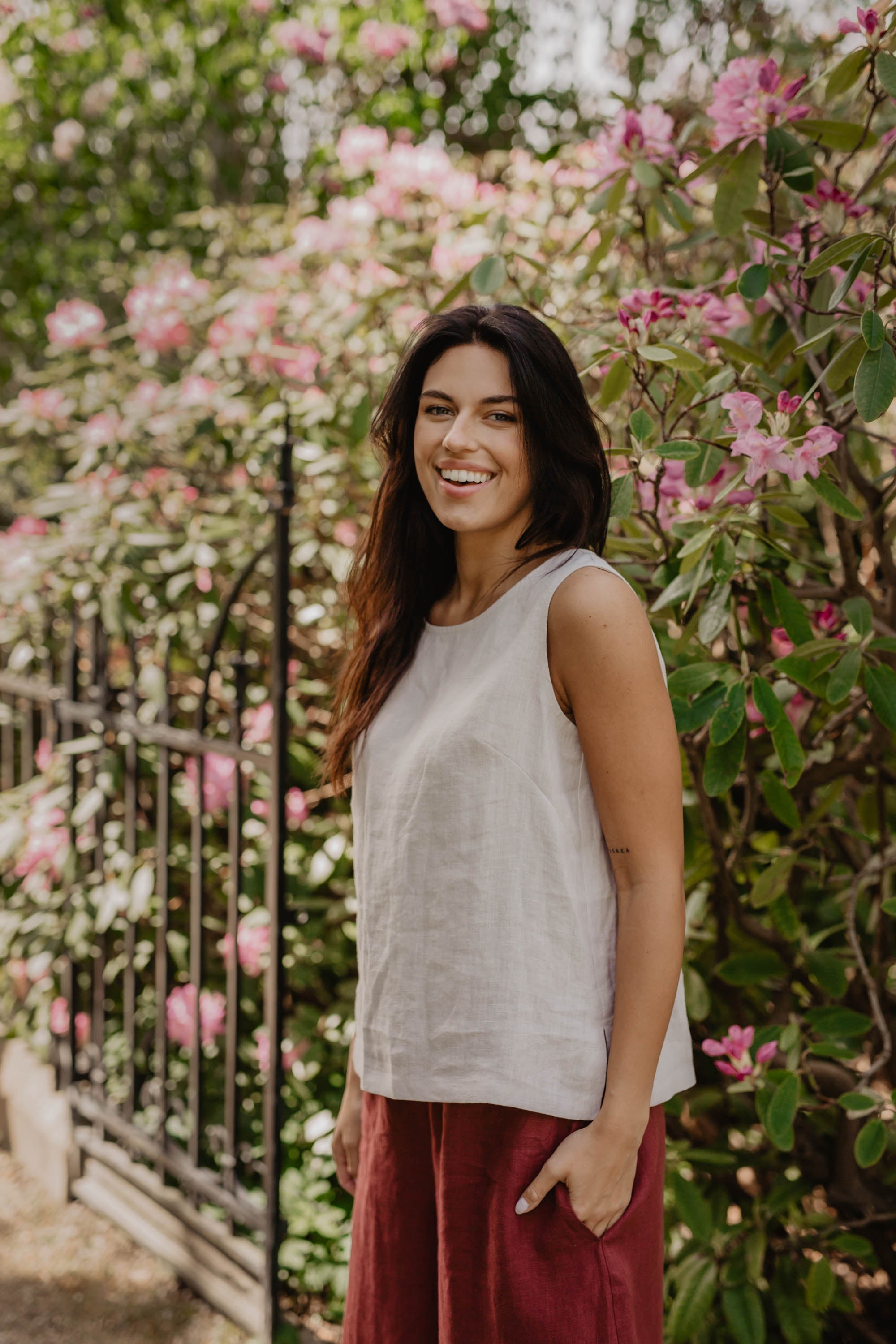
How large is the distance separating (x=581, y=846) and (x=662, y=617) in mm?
488

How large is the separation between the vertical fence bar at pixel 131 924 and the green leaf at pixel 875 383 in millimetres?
1815

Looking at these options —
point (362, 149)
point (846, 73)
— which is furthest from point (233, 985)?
point (362, 149)

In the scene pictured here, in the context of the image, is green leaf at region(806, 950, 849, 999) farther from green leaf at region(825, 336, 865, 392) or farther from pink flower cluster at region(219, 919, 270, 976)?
pink flower cluster at region(219, 919, 270, 976)

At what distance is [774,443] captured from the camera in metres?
1.24

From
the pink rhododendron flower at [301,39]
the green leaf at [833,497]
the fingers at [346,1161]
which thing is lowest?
the fingers at [346,1161]

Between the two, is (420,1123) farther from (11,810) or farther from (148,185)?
(148,185)

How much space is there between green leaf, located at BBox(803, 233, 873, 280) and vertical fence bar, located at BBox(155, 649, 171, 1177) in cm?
165

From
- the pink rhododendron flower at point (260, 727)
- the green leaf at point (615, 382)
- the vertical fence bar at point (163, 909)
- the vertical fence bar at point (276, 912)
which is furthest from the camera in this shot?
the pink rhododendron flower at point (260, 727)

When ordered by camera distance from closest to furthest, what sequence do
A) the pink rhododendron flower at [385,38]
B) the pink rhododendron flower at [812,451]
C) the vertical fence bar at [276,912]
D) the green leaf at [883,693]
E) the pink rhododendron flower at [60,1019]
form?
the pink rhododendron flower at [812,451]
the green leaf at [883,693]
the vertical fence bar at [276,912]
the pink rhododendron flower at [60,1019]
the pink rhododendron flower at [385,38]

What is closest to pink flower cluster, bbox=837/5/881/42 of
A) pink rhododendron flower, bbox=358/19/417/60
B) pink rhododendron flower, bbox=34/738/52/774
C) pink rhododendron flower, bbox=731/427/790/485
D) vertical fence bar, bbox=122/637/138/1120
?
pink rhododendron flower, bbox=731/427/790/485

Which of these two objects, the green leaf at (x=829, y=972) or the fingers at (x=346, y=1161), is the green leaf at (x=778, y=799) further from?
the fingers at (x=346, y=1161)

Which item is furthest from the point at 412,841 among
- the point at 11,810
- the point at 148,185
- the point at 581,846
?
the point at 148,185

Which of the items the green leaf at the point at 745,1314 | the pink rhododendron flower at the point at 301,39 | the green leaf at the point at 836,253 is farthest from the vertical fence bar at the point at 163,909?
the pink rhododendron flower at the point at 301,39

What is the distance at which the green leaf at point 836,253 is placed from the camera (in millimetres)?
1229
